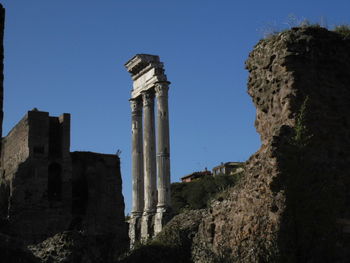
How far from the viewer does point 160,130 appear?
3120cm

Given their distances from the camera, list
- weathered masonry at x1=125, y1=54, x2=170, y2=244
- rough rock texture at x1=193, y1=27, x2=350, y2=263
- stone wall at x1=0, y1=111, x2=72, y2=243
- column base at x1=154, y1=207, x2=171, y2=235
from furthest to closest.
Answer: weathered masonry at x1=125, y1=54, x2=170, y2=244 → column base at x1=154, y1=207, x2=171, y2=235 → stone wall at x1=0, y1=111, x2=72, y2=243 → rough rock texture at x1=193, y1=27, x2=350, y2=263

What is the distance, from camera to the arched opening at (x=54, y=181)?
81.8 feet

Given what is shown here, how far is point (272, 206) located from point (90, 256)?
2881 millimetres

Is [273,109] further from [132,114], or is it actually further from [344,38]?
[132,114]

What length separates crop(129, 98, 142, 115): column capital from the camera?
3447cm

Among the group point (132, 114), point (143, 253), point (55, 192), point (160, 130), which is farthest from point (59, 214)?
point (143, 253)

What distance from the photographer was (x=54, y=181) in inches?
993

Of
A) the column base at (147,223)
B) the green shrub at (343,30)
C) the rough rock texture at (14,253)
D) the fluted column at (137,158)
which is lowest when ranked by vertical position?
the rough rock texture at (14,253)

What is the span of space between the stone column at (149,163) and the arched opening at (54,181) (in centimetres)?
619

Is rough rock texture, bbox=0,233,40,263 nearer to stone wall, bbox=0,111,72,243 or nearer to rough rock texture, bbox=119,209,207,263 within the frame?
rough rock texture, bbox=119,209,207,263

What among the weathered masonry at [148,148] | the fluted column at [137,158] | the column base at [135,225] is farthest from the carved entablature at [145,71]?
the column base at [135,225]

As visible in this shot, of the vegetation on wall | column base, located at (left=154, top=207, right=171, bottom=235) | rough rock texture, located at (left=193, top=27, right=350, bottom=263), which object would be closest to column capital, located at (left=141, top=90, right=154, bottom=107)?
column base, located at (left=154, top=207, right=171, bottom=235)

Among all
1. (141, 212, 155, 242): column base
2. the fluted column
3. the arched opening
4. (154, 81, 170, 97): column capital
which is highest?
(154, 81, 170, 97): column capital

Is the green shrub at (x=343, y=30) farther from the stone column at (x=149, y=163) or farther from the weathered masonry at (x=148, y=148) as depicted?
the stone column at (x=149, y=163)
